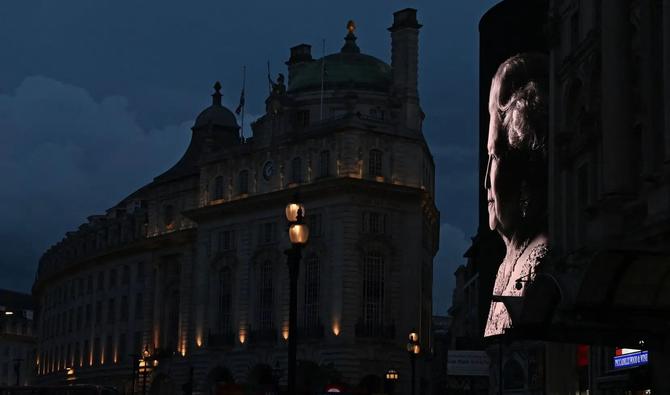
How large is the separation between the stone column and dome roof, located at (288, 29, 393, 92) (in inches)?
2518

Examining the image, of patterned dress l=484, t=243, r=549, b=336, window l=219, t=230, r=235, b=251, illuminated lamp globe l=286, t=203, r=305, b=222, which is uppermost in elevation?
window l=219, t=230, r=235, b=251

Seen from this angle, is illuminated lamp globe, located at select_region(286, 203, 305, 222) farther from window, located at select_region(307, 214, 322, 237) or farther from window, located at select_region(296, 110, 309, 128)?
window, located at select_region(296, 110, 309, 128)

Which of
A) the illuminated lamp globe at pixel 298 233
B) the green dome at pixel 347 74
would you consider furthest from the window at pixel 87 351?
the illuminated lamp globe at pixel 298 233

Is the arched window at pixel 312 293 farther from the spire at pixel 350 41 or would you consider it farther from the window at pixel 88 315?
the window at pixel 88 315

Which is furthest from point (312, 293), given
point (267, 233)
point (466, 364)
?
point (466, 364)

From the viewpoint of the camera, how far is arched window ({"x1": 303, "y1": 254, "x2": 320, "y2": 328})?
281ft

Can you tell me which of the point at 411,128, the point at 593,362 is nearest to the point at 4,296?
the point at 411,128

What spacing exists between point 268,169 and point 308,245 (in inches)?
360

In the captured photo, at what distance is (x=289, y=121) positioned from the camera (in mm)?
92312

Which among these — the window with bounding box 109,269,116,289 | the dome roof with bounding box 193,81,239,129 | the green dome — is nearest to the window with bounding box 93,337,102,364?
the window with bounding box 109,269,116,289

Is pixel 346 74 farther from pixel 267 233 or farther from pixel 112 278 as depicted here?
pixel 112 278

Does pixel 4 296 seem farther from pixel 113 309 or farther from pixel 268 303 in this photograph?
pixel 268 303

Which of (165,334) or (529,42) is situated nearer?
(529,42)

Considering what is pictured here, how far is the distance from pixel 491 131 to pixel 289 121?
29.5 metres
